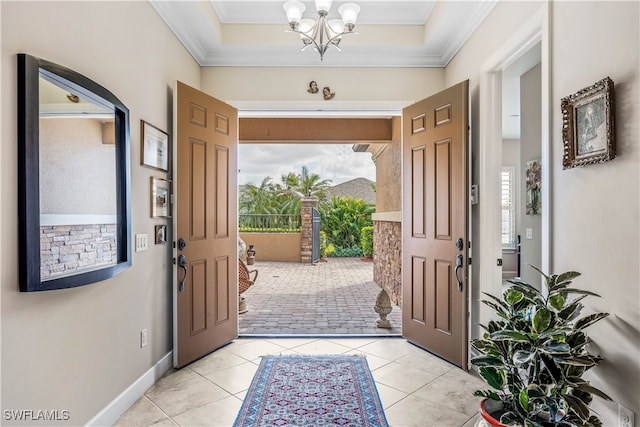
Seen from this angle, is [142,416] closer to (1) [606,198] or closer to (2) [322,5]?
(1) [606,198]

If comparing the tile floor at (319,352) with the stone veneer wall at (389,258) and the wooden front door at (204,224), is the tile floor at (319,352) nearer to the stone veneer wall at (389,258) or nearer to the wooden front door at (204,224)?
the wooden front door at (204,224)

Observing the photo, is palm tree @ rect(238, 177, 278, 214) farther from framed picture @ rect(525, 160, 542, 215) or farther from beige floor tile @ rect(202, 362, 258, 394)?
beige floor tile @ rect(202, 362, 258, 394)

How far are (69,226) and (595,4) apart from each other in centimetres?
270

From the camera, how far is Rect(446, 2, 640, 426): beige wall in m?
1.47

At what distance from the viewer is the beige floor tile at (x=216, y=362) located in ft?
9.47

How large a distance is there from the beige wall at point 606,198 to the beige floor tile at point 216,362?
8.15 ft

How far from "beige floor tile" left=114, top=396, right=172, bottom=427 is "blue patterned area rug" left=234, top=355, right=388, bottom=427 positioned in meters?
0.50

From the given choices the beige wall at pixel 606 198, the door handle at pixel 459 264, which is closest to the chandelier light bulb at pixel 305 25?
the beige wall at pixel 606 198

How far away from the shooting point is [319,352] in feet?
10.6

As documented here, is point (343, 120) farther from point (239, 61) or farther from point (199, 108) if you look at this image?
A: point (199, 108)

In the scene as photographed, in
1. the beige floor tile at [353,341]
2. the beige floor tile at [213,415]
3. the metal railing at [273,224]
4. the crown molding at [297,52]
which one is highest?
the crown molding at [297,52]

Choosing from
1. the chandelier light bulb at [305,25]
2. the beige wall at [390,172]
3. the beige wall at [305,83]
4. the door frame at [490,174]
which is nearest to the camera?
the chandelier light bulb at [305,25]

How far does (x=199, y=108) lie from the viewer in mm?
3059

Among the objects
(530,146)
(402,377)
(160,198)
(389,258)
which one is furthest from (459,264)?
(389,258)
